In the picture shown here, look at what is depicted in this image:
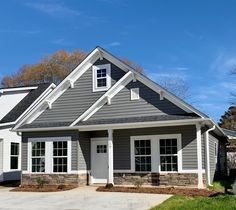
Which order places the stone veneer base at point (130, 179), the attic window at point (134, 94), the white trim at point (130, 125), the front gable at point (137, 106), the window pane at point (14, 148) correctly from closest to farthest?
the white trim at point (130, 125) → the stone veneer base at point (130, 179) → the front gable at point (137, 106) → the attic window at point (134, 94) → the window pane at point (14, 148)

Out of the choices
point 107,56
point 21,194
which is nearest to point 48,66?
point 107,56

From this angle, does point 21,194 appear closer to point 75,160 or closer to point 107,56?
point 75,160

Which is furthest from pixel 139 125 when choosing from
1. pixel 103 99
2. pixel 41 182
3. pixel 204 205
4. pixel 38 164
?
pixel 204 205

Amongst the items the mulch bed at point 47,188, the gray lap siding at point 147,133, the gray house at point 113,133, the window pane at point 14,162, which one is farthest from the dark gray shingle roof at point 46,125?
the window pane at point 14,162

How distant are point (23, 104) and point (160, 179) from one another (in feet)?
43.3

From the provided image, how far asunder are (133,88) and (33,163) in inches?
257

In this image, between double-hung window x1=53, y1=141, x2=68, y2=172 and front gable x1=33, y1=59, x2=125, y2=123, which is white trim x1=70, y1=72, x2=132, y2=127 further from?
double-hung window x1=53, y1=141, x2=68, y2=172

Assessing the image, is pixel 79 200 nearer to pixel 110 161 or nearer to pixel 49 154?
pixel 110 161

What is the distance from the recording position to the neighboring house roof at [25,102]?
2622cm

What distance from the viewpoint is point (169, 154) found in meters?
18.4

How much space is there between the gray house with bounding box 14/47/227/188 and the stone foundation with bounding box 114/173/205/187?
0.04 m

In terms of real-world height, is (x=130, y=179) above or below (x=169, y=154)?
below

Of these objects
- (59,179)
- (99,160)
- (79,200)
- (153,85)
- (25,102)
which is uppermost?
(25,102)

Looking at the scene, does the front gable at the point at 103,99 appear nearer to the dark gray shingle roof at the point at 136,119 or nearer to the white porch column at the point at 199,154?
the dark gray shingle roof at the point at 136,119
